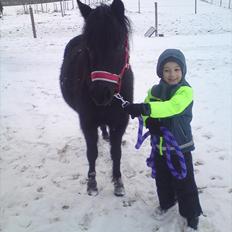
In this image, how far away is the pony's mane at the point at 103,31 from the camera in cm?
241

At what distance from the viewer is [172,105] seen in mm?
2387

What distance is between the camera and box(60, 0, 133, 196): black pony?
96.3 inches

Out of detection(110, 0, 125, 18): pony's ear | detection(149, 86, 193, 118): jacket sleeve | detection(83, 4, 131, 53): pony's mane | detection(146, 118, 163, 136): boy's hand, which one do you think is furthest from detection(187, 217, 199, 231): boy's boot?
detection(110, 0, 125, 18): pony's ear

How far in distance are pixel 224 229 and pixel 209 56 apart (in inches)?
275

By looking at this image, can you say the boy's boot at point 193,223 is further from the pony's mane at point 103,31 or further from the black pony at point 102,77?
the pony's mane at point 103,31

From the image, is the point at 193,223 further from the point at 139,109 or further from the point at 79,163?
the point at 79,163

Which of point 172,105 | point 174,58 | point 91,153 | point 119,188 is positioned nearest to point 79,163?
point 91,153

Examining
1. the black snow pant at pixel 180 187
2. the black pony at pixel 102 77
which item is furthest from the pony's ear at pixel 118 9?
the black snow pant at pixel 180 187

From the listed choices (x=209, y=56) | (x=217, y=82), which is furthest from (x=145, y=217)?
(x=209, y=56)

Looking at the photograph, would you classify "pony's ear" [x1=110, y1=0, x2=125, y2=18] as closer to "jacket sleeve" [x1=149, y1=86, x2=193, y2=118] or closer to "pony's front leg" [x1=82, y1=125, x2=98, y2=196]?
"jacket sleeve" [x1=149, y1=86, x2=193, y2=118]

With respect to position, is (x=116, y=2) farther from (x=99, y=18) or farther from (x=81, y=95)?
(x=81, y=95)

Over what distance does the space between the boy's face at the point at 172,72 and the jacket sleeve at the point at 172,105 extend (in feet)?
0.40

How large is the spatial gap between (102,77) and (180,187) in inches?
47.3

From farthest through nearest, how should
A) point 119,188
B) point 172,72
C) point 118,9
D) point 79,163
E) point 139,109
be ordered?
1. point 79,163
2. point 119,188
3. point 118,9
4. point 172,72
5. point 139,109
